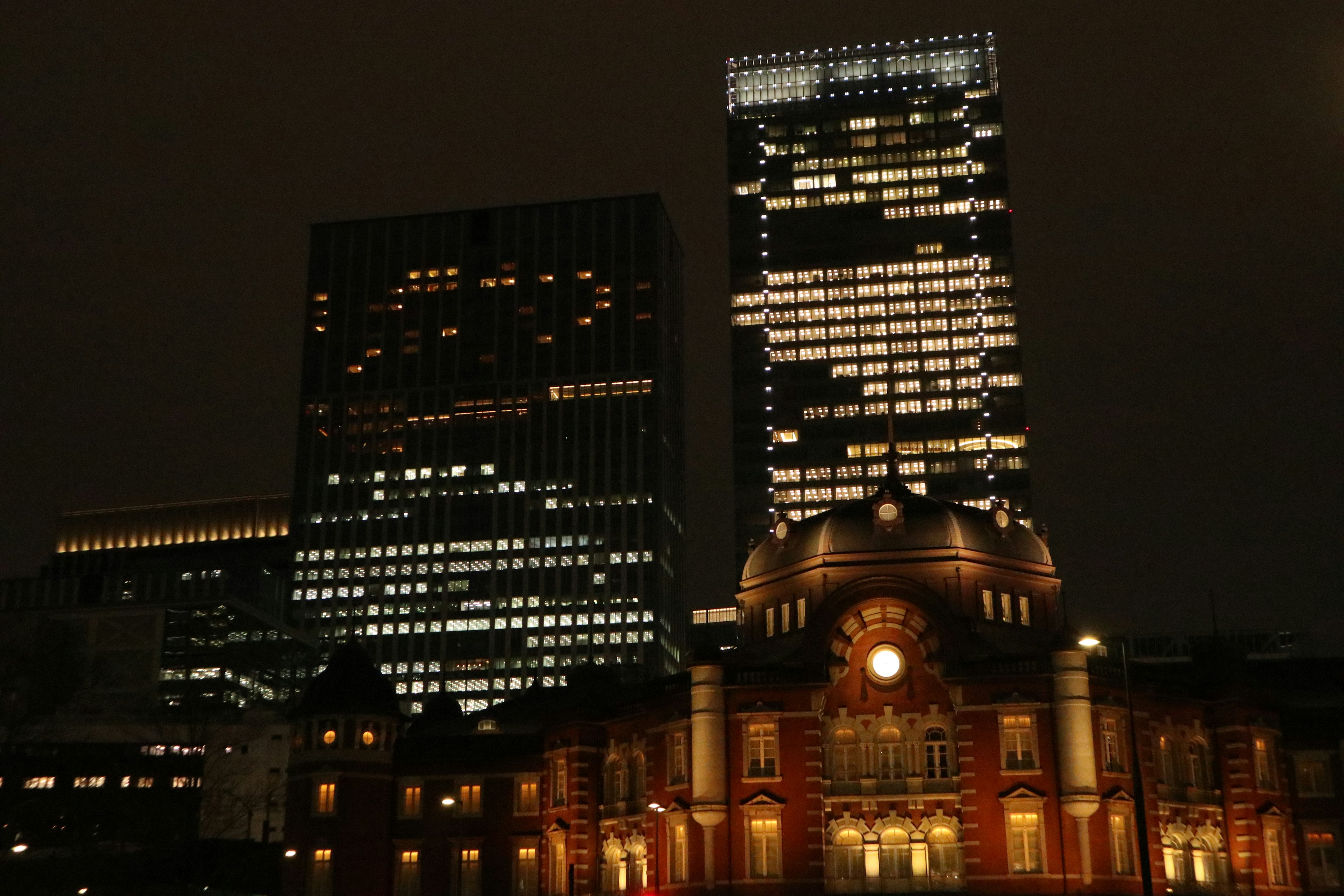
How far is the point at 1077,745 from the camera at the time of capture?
85125 millimetres

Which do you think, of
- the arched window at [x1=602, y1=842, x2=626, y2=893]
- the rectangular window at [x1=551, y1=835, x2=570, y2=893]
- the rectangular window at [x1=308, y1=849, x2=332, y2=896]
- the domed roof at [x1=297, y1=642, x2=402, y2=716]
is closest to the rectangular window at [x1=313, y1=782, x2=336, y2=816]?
the rectangular window at [x1=308, y1=849, x2=332, y2=896]

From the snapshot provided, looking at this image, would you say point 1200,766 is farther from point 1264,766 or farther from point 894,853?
point 894,853

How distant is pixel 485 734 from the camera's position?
107 metres

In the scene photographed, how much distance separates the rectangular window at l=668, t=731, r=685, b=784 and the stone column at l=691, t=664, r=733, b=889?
4.81 feet

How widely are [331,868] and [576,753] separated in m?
16.6

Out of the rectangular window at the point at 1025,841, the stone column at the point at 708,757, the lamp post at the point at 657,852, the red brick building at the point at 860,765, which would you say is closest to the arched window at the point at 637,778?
the red brick building at the point at 860,765

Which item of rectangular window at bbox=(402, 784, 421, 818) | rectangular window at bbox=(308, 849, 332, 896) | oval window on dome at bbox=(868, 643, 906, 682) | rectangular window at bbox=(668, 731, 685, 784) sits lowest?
rectangular window at bbox=(308, 849, 332, 896)

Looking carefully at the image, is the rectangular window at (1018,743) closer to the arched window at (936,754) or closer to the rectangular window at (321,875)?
the arched window at (936,754)

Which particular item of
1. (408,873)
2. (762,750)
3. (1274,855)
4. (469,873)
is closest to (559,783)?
(469,873)

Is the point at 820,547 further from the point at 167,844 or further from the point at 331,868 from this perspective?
the point at 167,844

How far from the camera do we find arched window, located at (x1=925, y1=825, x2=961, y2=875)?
281ft

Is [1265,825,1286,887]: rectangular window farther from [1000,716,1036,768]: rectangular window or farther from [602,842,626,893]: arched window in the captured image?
[602,842,626,893]: arched window

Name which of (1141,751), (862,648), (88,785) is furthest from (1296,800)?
(88,785)

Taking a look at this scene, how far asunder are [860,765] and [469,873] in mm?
27948
